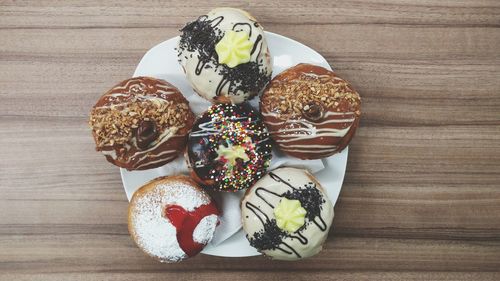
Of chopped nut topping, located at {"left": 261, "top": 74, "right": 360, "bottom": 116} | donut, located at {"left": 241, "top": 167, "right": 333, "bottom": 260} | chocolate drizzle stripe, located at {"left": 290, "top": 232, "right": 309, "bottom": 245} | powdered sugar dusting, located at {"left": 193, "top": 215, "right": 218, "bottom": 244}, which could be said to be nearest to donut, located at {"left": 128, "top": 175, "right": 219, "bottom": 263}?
powdered sugar dusting, located at {"left": 193, "top": 215, "right": 218, "bottom": 244}

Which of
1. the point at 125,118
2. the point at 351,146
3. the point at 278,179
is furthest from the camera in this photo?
the point at 351,146

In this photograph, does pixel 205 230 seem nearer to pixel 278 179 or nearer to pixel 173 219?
pixel 173 219

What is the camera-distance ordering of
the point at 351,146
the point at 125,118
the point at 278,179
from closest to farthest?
the point at 125,118
the point at 278,179
the point at 351,146

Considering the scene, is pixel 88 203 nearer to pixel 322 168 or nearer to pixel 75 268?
pixel 75 268

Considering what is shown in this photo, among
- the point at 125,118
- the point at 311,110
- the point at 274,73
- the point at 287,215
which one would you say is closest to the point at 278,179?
the point at 287,215

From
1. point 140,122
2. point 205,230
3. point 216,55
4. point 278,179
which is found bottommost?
point 205,230

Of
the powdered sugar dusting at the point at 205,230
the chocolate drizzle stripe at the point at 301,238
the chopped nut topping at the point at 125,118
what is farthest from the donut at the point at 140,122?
the chocolate drizzle stripe at the point at 301,238
